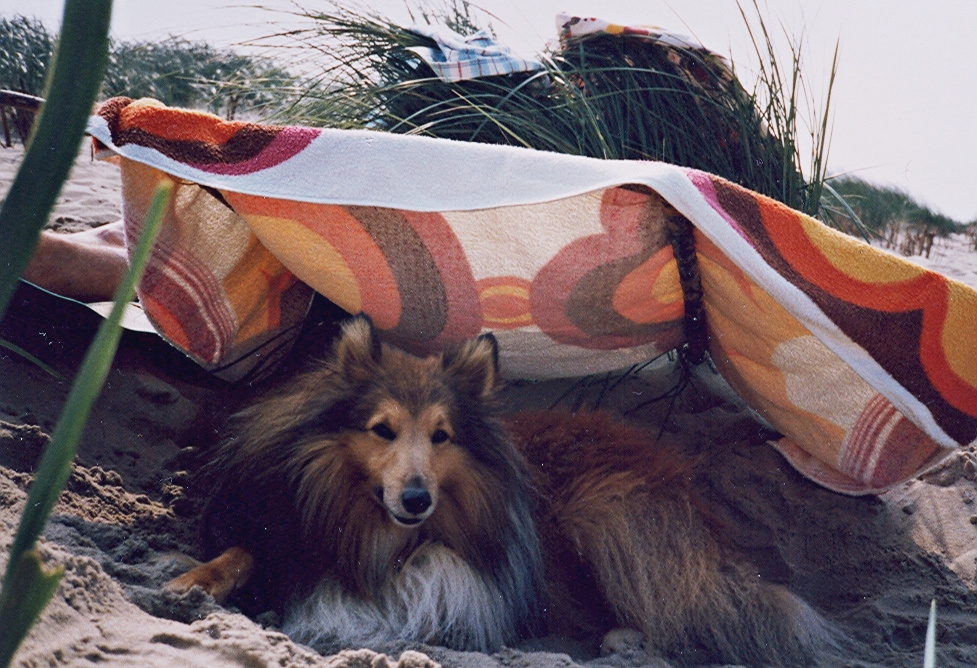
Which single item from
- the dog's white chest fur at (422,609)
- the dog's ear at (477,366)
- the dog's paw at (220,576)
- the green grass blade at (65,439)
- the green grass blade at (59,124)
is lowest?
the dog's white chest fur at (422,609)

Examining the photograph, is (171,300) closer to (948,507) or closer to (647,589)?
(647,589)

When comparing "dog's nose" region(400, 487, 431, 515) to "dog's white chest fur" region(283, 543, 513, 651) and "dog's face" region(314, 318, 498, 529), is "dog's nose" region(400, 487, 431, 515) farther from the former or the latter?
"dog's white chest fur" region(283, 543, 513, 651)

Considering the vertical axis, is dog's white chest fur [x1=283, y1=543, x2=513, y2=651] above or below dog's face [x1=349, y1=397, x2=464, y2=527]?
below

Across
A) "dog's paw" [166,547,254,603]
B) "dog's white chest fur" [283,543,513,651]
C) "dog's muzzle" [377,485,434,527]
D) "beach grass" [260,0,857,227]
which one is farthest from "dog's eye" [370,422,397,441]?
"beach grass" [260,0,857,227]

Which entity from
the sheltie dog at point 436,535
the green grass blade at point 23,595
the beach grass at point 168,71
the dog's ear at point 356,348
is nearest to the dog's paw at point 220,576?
the sheltie dog at point 436,535

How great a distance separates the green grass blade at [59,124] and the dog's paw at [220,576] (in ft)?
4.52

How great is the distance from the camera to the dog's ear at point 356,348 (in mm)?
2480

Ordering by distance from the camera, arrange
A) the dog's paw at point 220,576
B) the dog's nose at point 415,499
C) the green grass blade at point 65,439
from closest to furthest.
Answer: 1. the green grass blade at point 65,439
2. the dog's paw at point 220,576
3. the dog's nose at point 415,499

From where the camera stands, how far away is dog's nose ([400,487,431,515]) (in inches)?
89.5

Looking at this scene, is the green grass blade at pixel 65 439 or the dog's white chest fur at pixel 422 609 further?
the dog's white chest fur at pixel 422 609

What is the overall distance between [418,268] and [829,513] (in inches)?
68.7

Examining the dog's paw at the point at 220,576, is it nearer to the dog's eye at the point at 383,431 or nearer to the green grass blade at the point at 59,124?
the dog's eye at the point at 383,431

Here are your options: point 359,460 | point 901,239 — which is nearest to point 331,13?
point 359,460

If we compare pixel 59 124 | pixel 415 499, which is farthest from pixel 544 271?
pixel 59 124
